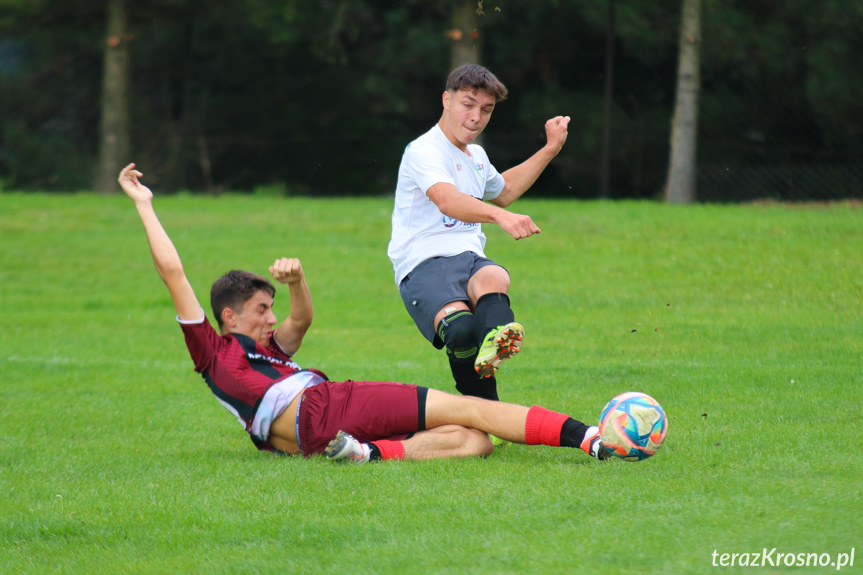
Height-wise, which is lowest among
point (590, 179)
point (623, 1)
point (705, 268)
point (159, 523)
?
point (159, 523)

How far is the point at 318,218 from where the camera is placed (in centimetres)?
1619

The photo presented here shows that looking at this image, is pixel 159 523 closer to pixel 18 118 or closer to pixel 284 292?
pixel 284 292

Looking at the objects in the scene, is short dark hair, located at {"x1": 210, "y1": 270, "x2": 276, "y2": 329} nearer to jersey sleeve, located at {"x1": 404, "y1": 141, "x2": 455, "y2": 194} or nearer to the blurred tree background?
jersey sleeve, located at {"x1": 404, "y1": 141, "x2": 455, "y2": 194}

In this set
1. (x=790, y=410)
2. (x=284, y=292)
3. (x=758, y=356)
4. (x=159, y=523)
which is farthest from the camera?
(x=284, y=292)

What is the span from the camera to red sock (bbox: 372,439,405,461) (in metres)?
4.92

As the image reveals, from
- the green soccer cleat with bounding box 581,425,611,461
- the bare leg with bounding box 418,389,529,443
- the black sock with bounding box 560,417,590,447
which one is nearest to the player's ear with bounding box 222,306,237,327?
the bare leg with bounding box 418,389,529,443

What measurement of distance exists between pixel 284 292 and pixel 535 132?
1104 cm

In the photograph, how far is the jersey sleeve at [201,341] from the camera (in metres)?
4.84

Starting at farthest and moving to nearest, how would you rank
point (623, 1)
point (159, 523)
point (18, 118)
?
1. point (18, 118)
2. point (623, 1)
3. point (159, 523)

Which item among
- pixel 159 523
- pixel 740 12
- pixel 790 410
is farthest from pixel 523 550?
pixel 740 12

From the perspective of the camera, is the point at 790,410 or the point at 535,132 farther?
the point at 535,132

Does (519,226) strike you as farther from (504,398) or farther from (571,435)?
(504,398)

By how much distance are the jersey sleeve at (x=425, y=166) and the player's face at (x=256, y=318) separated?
1.03 m

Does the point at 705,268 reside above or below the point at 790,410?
above
